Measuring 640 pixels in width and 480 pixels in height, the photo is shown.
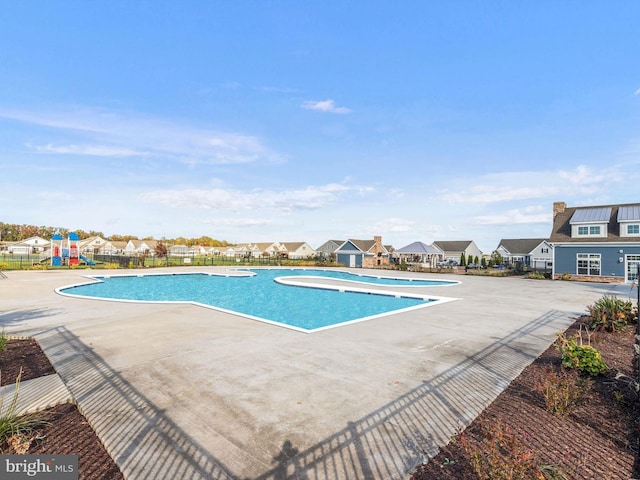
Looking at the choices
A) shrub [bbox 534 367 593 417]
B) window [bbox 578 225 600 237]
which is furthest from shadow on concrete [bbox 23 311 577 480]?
window [bbox 578 225 600 237]

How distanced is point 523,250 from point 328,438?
5802 cm

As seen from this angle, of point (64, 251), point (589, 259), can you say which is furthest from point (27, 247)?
point (589, 259)

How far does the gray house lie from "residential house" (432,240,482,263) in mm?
26450

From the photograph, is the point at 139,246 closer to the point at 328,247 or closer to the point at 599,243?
the point at 328,247

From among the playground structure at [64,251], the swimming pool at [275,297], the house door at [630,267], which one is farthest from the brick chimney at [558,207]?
the playground structure at [64,251]

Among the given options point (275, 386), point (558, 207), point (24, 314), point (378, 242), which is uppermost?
point (558, 207)

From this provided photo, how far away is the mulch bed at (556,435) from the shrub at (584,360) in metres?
0.15

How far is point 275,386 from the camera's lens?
445 centimetres

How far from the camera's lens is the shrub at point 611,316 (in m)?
7.95

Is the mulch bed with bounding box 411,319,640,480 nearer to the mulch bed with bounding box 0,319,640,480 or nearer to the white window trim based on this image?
the mulch bed with bounding box 0,319,640,480

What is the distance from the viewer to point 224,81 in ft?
61.9

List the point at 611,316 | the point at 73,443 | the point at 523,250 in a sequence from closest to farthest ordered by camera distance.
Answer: the point at 73,443
the point at 611,316
the point at 523,250

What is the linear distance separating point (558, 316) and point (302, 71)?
17.6m

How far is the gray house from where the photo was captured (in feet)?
74.7
